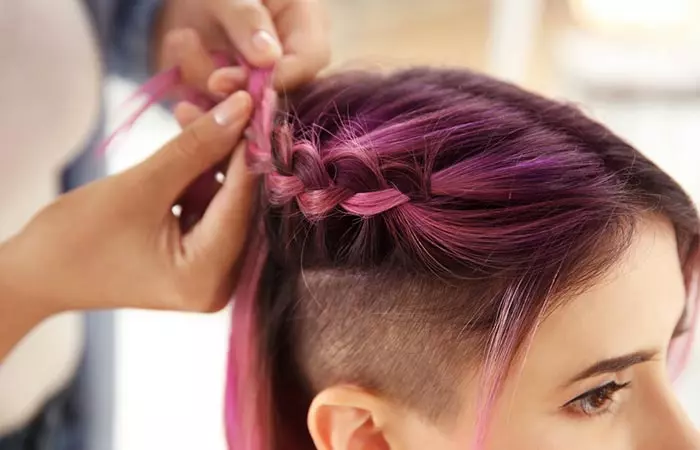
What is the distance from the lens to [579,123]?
57cm

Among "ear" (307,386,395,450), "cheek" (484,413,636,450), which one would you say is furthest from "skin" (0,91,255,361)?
"cheek" (484,413,636,450)

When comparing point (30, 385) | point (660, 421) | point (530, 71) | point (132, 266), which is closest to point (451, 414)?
point (660, 421)

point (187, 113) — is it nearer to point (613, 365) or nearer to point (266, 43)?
point (266, 43)

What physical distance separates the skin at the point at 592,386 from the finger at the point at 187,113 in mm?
243

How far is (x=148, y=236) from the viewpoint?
0.56 m

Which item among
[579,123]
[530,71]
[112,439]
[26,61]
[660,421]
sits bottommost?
[660,421]

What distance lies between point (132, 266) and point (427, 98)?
0.82 feet

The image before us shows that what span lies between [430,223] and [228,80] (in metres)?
0.20

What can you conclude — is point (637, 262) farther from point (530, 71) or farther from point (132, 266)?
point (530, 71)

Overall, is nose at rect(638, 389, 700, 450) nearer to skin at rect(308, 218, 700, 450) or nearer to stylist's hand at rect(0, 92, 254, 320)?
skin at rect(308, 218, 700, 450)

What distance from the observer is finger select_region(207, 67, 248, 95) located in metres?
0.59

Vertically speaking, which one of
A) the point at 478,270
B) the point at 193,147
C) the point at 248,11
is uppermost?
the point at 248,11

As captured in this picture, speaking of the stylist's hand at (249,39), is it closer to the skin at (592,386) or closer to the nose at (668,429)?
the skin at (592,386)

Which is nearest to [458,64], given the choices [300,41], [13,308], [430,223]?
[300,41]
